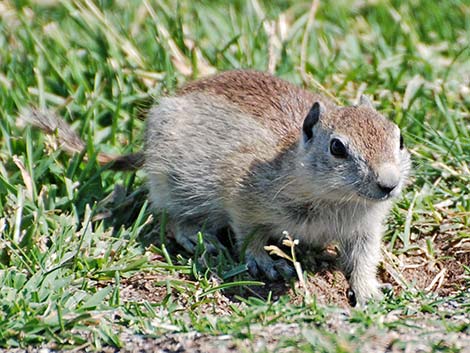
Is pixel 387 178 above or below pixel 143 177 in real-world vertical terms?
above

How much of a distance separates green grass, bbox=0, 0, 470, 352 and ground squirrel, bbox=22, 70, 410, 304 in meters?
0.21

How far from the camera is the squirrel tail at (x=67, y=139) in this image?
6.01 meters

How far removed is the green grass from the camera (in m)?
4.33

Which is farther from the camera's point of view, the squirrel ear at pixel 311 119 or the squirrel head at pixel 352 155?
the squirrel ear at pixel 311 119

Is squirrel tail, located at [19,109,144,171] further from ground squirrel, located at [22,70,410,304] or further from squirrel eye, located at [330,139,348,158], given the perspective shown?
squirrel eye, located at [330,139,348,158]

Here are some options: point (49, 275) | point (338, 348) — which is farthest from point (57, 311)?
point (338, 348)

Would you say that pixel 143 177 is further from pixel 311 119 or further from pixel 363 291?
pixel 363 291

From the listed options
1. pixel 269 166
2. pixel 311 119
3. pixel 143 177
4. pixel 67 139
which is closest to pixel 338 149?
pixel 311 119

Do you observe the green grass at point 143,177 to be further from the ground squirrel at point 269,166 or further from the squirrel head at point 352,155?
the squirrel head at point 352,155

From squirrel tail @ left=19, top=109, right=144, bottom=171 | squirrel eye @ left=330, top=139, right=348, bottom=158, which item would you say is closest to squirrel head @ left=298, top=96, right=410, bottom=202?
squirrel eye @ left=330, top=139, right=348, bottom=158

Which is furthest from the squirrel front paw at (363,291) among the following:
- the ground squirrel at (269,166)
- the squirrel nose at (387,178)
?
the squirrel nose at (387,178)

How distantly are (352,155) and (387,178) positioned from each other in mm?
261

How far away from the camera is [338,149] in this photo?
16.0 ft

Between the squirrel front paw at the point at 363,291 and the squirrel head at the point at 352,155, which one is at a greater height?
the squirrel head at the point at 352,155
